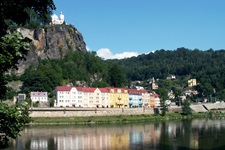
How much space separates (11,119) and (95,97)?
8963 centimetres

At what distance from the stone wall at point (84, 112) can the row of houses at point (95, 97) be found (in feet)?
33.3

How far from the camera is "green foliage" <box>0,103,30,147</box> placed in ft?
27.7

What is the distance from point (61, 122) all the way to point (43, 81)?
20018 mm

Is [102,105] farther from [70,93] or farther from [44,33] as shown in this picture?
[44,33]

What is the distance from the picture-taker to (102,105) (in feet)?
327

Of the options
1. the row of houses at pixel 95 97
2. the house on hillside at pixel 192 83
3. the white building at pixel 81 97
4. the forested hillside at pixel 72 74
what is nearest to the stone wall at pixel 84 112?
the white building at pixel 81 97

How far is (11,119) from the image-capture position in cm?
861

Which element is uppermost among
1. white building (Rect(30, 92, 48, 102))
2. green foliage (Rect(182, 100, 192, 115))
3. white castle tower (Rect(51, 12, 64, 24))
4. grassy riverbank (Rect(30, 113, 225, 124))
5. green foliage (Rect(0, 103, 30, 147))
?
white castle tower (Rect(51, 12, 64, 24))

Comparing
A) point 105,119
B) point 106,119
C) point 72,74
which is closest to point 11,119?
point 105,119

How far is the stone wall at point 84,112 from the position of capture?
76062mm

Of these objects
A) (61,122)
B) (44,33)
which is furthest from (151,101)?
(61,122)

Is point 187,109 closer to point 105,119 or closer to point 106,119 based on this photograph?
point 106,119

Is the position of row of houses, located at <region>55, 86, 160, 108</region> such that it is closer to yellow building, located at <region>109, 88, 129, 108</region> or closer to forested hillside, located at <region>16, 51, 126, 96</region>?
yellow building, located at <region>109, 88, 129, 108</region>

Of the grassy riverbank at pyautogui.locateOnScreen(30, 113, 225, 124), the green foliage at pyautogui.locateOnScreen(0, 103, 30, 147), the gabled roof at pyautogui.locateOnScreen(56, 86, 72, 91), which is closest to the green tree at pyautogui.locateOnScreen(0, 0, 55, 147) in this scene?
the green foliage at pyautogui.locateOnScreen(0, 103, 30, 147)
